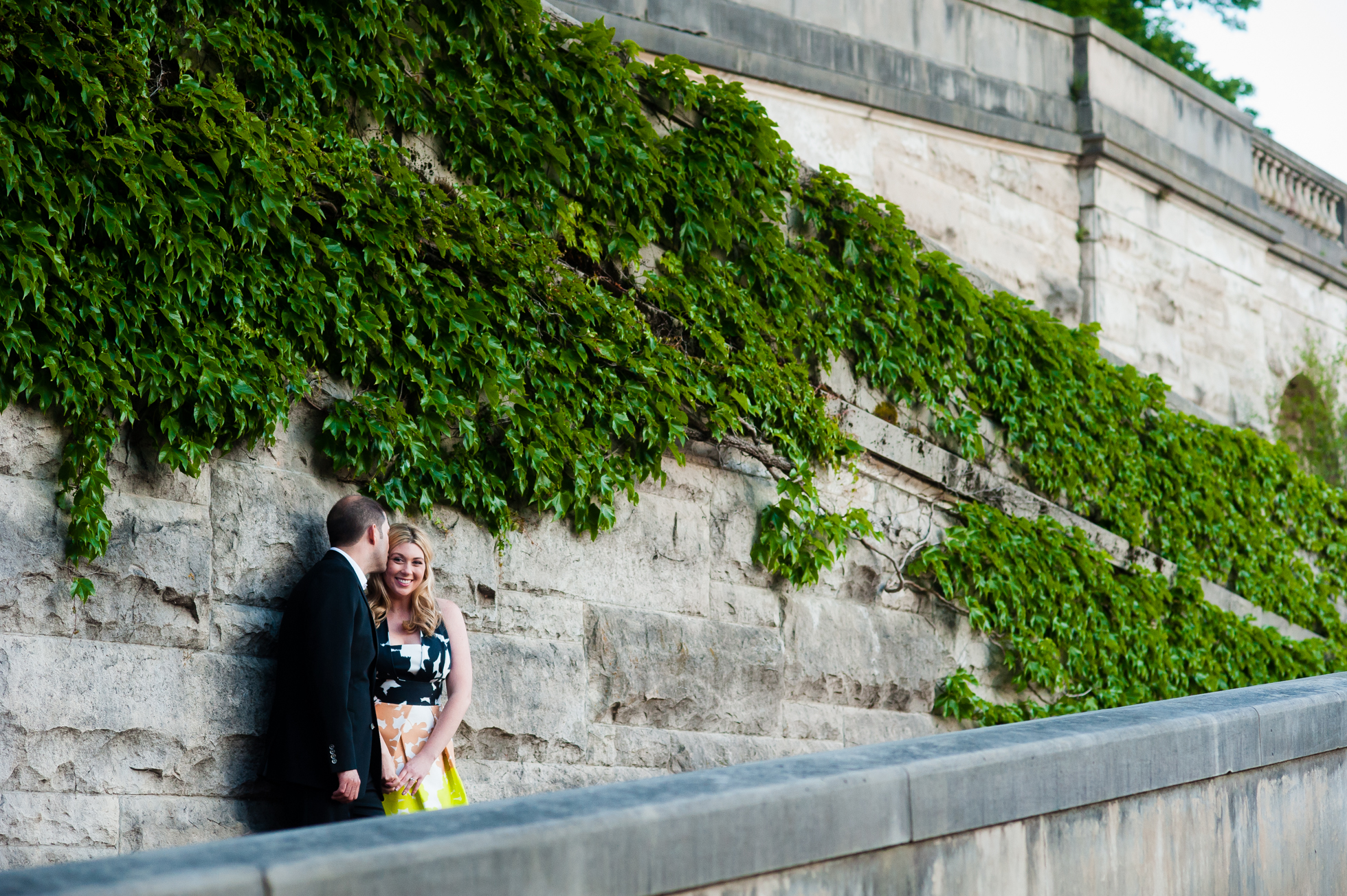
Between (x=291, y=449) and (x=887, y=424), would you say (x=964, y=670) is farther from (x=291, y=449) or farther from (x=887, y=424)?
(x=291, y=449)

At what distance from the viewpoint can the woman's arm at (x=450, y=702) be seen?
13.1ft

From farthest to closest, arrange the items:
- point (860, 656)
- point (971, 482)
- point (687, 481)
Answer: point (971, 482) < point (860, 656) < point (687, 481)

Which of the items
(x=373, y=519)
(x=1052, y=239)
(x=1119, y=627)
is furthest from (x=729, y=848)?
(x=1052, y=239)

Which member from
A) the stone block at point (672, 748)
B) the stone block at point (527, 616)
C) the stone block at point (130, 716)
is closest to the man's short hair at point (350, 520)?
the stone block at point (130, 716)

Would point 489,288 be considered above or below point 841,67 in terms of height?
below

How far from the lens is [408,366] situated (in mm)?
4508

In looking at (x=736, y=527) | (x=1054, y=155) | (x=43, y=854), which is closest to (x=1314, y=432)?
(x=1054, y=155)

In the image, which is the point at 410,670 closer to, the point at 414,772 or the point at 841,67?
the point at 414,772

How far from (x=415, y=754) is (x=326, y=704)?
0.43 m

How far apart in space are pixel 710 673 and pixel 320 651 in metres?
1.98

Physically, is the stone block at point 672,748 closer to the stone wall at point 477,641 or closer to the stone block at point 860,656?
the stone wall at point 477,641

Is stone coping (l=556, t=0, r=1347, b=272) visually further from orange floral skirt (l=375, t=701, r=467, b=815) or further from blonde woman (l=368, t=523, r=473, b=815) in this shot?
orange floral skirt (l=375, t=701, r=467, b=815)

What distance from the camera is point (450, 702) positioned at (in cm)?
411

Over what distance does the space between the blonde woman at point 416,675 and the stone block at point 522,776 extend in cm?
31
